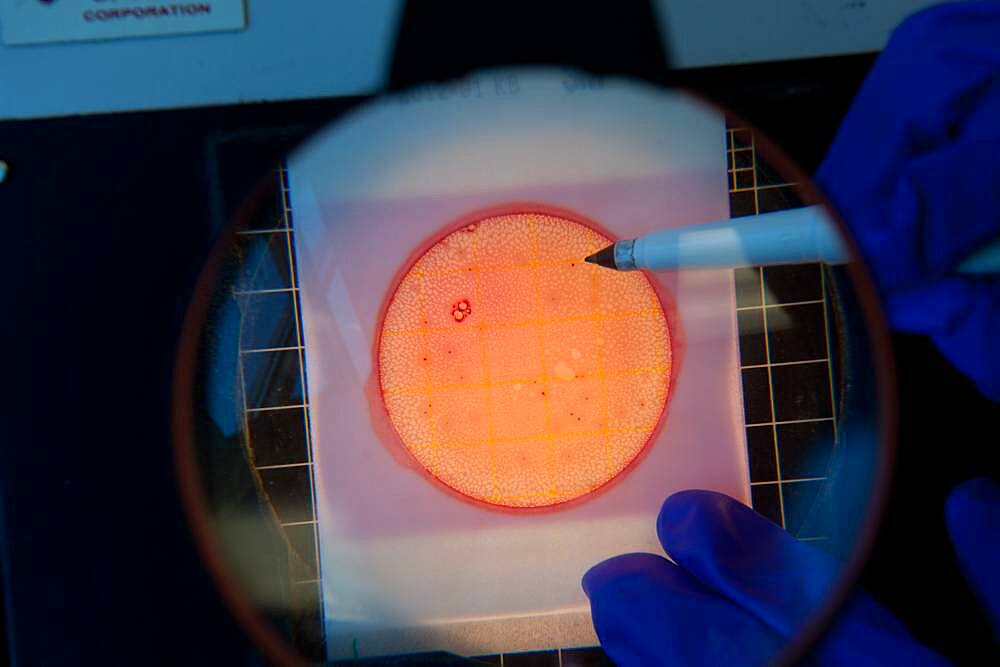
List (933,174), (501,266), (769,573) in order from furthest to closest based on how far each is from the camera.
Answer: (501,266) → (769,573) → (933,174)

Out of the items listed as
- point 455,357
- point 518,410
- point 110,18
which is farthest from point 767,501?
point 110,18

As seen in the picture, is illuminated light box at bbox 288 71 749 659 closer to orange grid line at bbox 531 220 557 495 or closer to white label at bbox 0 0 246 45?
orange grid line at bbox 531 220 557 495

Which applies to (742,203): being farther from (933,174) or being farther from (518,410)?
(518,410)

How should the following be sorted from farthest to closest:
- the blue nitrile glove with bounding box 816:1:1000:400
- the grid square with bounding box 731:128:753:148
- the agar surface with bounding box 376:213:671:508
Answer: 1. the agar surface with bounding box 376:213:671:508
2. the grid square with bounding box 731:128:753:148
3. the blue nitrile glove with bounding box 816:1:1000:400

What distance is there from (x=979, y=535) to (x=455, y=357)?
0.68 metres

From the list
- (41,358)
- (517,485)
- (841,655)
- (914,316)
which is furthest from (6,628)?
(914,316)

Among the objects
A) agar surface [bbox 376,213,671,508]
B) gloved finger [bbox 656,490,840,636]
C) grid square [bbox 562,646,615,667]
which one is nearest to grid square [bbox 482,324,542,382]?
agar surface [bbox 376,213,671,508]

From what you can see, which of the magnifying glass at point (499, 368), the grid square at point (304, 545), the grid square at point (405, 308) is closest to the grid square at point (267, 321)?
the magnifying glass at point (499, 368)

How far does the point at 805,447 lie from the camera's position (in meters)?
0.91

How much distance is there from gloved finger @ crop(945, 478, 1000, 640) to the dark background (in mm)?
462

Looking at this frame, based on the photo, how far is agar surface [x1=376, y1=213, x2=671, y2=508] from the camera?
95cm

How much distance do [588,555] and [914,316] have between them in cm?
50

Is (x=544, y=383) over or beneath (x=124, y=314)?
beneath

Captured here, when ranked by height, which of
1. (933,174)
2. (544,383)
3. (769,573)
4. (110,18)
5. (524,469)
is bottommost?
(769,573)
